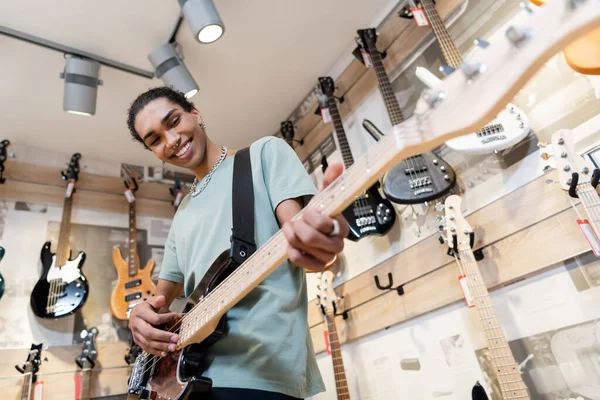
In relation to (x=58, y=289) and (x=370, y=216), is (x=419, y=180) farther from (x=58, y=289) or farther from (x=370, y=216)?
(x=58, y=289)

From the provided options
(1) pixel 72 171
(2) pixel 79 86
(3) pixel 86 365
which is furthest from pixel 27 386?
(2) pixel 79 86

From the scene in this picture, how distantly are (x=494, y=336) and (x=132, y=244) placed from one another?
2.39 metres

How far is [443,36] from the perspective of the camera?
1.76 meters

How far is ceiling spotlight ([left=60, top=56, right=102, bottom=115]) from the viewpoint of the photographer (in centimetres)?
209

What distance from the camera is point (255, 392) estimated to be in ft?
2.74

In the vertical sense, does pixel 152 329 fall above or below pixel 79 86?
below

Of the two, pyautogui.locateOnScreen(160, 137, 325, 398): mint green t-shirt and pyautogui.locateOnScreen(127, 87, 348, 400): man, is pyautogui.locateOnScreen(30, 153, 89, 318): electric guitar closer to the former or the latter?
pyautogui.locateOnScreen(127, 87, 348, 400): man

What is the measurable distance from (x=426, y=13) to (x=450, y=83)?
151 centimetres

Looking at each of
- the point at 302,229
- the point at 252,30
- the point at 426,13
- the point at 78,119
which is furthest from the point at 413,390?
the point at 78,119

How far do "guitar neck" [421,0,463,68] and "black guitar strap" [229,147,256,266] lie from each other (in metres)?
1.06

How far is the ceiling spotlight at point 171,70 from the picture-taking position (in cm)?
214

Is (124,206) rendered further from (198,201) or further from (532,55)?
(532,55)

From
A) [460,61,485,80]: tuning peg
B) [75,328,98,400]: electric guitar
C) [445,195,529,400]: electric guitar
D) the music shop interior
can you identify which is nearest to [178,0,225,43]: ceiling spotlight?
the music shop interior

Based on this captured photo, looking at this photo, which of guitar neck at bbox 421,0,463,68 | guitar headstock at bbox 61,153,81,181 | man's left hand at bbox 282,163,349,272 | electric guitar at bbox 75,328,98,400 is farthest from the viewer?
guitar headstock at bbox 61,153,81,181
